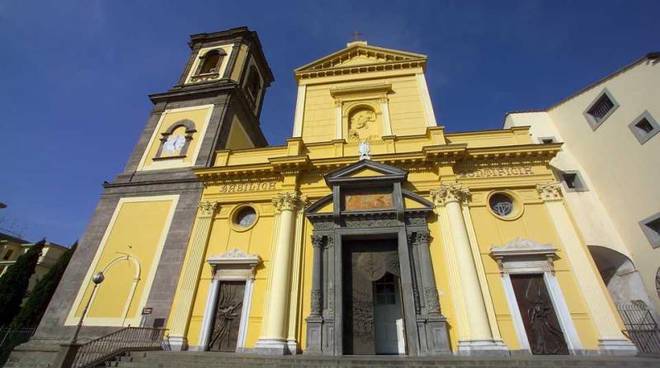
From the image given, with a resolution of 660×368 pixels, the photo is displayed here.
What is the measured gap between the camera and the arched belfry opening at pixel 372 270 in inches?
393

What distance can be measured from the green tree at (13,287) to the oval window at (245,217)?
58.6 ft

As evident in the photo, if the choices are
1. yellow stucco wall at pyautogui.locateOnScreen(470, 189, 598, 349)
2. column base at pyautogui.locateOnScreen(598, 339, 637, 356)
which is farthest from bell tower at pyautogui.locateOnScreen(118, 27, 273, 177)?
column base at pyautogui.locateOnScreen(598, 339, 637, 356)

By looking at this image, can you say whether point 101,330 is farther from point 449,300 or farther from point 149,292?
point 449,300

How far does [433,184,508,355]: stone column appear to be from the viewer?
9.26m

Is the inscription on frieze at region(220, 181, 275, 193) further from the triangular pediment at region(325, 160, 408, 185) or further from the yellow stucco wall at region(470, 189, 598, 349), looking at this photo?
the yellow stucco wall at region(470, 189, 598, 349)

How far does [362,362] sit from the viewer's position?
7809 millimetres

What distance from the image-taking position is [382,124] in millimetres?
15414

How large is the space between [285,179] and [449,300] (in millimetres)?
7866

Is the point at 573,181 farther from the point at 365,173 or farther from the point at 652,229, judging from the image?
the point at 365,173

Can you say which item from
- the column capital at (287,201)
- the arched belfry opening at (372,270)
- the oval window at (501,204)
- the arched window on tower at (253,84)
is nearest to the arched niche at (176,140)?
the arched window on tower at (253,84)

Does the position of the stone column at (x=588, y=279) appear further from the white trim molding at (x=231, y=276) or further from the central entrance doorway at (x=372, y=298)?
the white trim molding at (x=231, y=276)

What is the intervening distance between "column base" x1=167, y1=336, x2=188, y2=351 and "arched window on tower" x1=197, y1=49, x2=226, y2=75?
15869 mm

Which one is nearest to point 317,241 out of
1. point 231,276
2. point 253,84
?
point 231,276

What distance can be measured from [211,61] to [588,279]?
912 inches
